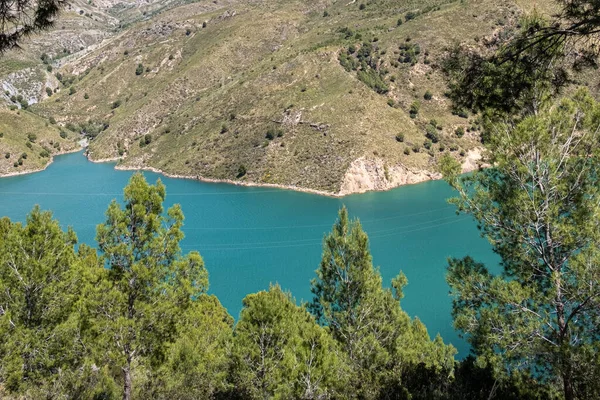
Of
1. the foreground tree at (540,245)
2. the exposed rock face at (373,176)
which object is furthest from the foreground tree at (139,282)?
the exposed rock face at (373,176)

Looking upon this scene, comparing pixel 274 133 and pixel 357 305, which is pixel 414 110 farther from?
pixel 357 305

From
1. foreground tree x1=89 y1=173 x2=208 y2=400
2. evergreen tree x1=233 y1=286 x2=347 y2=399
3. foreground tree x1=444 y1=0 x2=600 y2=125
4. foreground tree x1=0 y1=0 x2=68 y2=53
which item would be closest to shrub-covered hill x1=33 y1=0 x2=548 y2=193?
evergreen tree x1=233 y1=286 x2=347 y2=399

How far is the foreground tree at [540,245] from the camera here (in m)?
9.20

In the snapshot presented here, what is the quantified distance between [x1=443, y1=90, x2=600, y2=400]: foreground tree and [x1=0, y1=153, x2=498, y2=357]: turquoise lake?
18491mm

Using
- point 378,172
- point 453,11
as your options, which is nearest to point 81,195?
point 378,172

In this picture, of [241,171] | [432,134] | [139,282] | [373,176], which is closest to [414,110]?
[432,134]

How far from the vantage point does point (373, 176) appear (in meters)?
61.4

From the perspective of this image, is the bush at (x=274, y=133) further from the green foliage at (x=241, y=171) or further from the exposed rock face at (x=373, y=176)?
the exposed rock face at (x=373, y=176)

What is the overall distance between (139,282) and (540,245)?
10.6 metres

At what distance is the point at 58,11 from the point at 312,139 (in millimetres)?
61166

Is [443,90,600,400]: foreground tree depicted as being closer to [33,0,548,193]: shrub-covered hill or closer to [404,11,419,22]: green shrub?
[33,0,548,193]: shrub-covered hill

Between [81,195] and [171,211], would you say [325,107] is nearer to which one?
[81,195]

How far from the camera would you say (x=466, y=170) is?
213ft

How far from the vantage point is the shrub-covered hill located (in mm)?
65000
